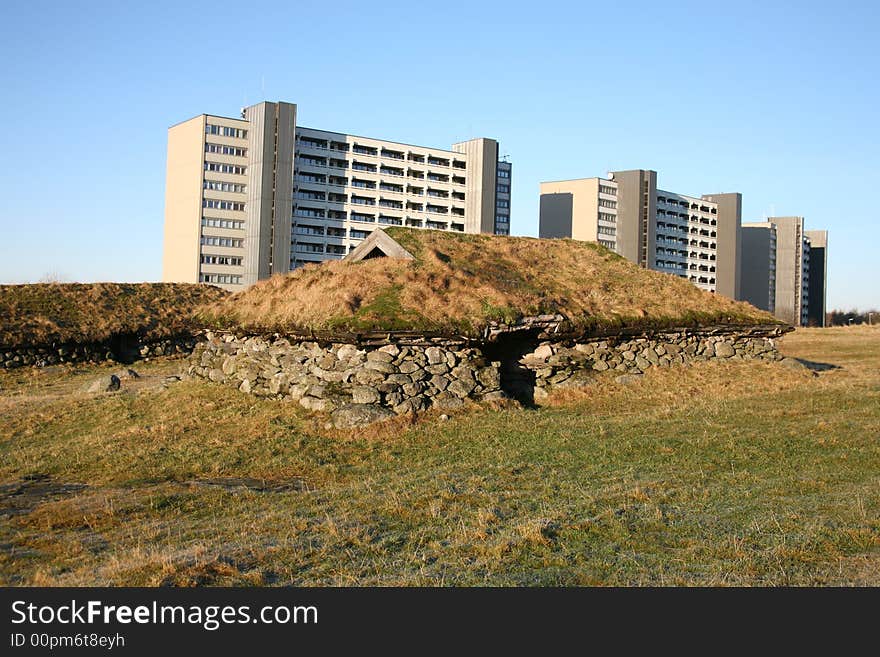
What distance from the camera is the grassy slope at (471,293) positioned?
2042 cm

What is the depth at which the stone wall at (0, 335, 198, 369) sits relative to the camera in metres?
33.4

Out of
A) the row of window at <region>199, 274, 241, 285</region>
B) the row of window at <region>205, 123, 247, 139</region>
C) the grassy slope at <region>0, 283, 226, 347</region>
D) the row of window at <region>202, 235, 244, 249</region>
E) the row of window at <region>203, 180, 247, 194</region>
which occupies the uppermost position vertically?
the row of window at <region>205, 123, 247, 139</region>

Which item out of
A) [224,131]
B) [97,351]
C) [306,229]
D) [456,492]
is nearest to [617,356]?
[456,492]

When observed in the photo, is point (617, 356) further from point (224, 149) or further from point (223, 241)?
point (224, 149)

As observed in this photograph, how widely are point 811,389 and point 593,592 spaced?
18.6 m

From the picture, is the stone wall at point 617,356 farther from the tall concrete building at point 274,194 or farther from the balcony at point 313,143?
the balcony at point 313,143

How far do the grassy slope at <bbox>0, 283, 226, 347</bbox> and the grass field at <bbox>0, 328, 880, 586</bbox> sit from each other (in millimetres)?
13787

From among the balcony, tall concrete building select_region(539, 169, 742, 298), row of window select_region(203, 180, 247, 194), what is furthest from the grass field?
tall concrete building select_region(539, 169, 742, 298)

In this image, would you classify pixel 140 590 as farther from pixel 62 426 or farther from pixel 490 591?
pixel 62 426

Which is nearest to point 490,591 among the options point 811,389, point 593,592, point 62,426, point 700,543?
point 593,592

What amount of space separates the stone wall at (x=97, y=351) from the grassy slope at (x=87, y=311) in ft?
1.22

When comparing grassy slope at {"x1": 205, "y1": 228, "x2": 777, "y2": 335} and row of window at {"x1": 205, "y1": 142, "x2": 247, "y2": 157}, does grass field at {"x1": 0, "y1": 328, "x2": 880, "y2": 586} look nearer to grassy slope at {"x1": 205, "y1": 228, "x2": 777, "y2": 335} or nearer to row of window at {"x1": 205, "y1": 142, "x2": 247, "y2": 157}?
grassy slope at {"x1": 205, "y1": 228, "x2": 777, "y2": 335}

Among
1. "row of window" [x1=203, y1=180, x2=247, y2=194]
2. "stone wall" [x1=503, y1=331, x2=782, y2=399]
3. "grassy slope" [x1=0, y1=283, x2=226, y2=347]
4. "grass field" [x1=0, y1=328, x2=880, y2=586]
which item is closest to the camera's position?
"grass field" [x1=0, y1=328, x2=880, y2=586]

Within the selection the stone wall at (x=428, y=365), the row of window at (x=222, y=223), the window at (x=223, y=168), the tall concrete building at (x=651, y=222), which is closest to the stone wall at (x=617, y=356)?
the stone wall at (x=428, y=365)
